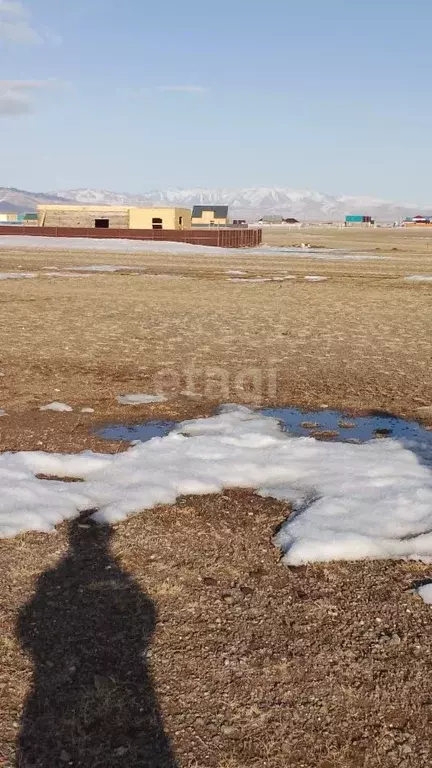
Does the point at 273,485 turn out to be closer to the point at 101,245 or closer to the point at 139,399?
the point at 139,399

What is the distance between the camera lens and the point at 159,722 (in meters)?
2.77

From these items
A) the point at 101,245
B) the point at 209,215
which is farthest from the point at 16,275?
the point at 209,215

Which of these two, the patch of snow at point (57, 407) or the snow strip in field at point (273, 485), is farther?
the patch of snow at point (57, 407)

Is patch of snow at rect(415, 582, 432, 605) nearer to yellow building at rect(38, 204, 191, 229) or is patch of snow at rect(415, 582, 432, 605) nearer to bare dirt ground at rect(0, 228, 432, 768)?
bare dirt ground at rect(0, 228, 432, 768)

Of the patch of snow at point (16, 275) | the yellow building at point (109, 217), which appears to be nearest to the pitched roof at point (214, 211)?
the yellow building at point (109, 217)

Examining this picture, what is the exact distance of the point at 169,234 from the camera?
52281mm

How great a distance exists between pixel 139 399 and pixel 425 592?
476 centimetres

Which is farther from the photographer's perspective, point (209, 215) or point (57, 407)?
point (209, 215)

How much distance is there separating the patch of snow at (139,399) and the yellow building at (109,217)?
50630mm

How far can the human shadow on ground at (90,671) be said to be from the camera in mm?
2645

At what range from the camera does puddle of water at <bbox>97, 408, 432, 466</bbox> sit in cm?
643

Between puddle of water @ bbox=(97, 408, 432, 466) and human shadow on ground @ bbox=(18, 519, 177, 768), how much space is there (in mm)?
2562

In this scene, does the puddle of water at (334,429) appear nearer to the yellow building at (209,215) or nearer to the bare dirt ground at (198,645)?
the bare dirt ground at (198,645)

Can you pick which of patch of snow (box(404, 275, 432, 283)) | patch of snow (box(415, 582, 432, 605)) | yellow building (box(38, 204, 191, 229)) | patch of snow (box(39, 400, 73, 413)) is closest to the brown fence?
yellow building (box(38, 204, 191, 229))
